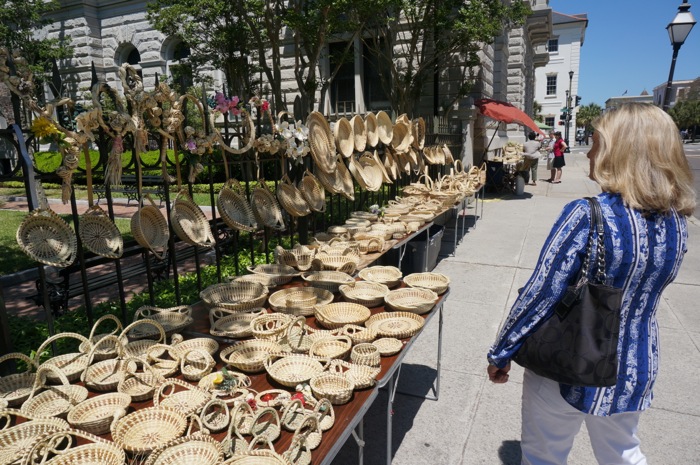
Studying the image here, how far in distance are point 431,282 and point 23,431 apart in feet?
Answer: 8.15

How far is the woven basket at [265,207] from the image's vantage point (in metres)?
3.82

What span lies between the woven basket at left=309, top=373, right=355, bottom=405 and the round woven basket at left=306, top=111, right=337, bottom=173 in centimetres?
294

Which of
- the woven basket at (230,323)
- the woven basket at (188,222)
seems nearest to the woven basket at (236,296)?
the woven basket at (230,323)

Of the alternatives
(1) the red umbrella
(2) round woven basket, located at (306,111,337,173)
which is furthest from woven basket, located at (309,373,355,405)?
(1) the red umbrella

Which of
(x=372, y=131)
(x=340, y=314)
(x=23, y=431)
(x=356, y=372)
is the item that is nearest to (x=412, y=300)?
(x=340, y=314)

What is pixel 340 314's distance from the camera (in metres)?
2.86

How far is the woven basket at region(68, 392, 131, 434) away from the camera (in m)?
1.67

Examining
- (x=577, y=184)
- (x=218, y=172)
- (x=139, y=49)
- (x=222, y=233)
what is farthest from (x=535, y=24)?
(x=222, y=233)

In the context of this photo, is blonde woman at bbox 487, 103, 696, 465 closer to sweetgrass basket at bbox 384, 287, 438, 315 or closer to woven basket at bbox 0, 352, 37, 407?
sweetgrass basket at bbox 384, 287, 438, 315

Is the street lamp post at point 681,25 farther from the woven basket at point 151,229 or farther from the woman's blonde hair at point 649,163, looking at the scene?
the woven basket at point 151,229

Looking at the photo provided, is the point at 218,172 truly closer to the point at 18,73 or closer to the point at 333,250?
the point at 333,250

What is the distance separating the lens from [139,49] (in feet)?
62.5

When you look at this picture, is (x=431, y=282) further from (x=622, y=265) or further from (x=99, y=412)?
(x=99, y=412)

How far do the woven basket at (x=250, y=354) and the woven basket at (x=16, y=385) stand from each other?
2.63ft
